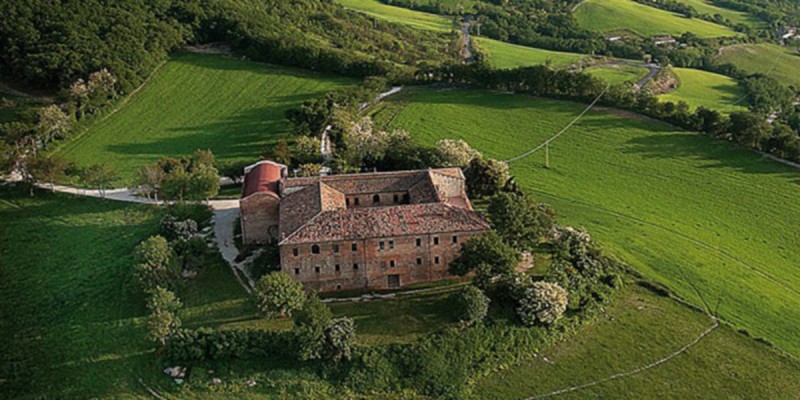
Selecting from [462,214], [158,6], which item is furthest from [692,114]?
[158,6]

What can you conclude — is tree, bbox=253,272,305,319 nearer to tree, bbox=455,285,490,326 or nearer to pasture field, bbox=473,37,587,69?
tree, bbox=455,285,490,326

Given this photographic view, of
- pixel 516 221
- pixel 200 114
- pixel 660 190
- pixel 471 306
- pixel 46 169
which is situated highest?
pixel 200 114

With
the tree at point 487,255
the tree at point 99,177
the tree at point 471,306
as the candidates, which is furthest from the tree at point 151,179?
the tree at point 471,306

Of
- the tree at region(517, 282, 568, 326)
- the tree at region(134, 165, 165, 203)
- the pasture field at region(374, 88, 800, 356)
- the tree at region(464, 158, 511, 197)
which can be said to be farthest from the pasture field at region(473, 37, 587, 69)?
the tree at region(517, 282, 568, 326)

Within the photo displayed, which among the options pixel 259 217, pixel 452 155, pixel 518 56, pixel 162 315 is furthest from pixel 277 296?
pixel 518 56

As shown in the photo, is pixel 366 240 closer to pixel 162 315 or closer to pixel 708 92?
pixel 162 315

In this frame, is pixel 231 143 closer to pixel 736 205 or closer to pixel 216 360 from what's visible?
pixel 216 360
